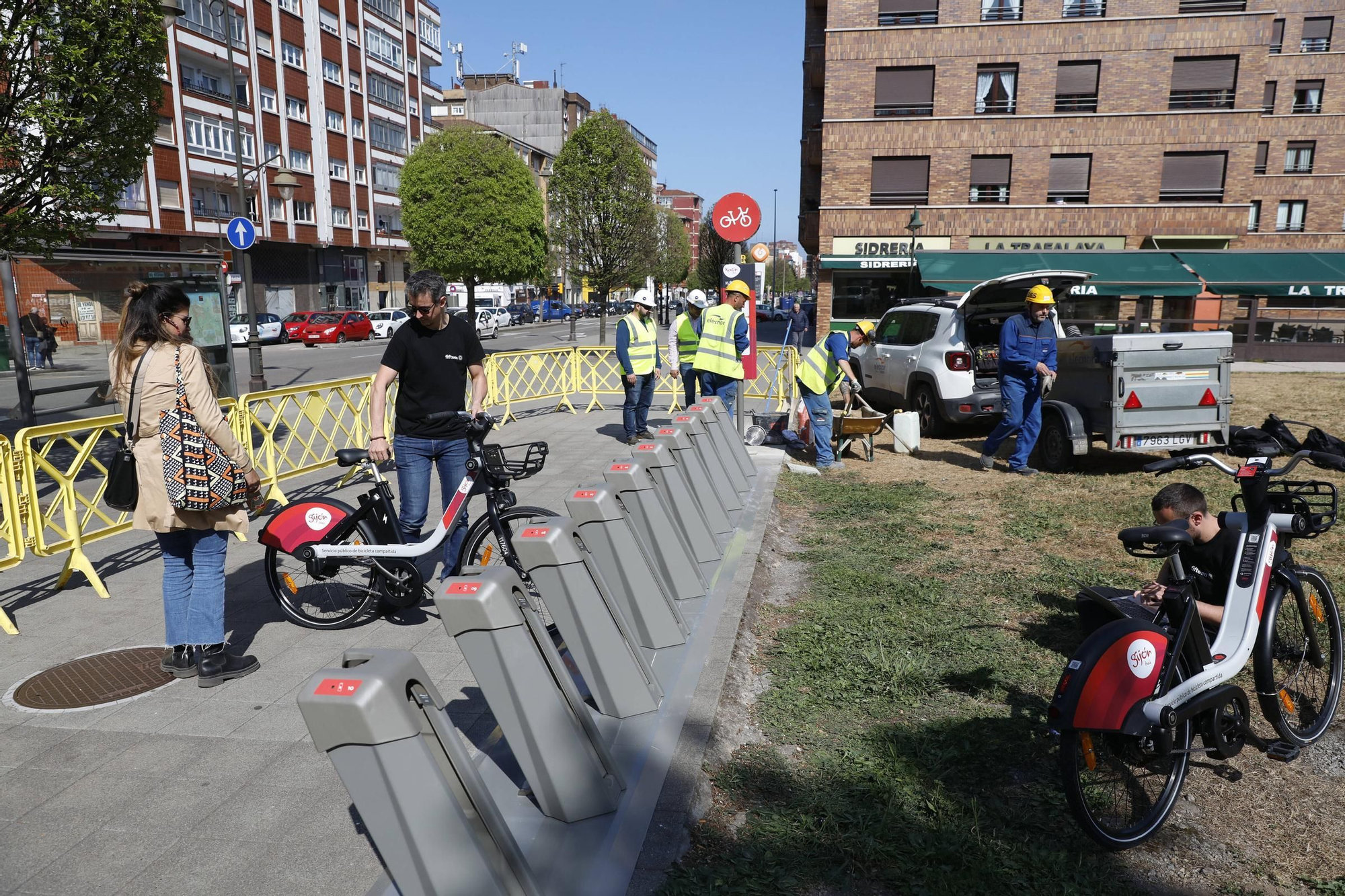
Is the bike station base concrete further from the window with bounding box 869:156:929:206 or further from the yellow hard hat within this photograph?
the window with bounding box 869:156:929:206

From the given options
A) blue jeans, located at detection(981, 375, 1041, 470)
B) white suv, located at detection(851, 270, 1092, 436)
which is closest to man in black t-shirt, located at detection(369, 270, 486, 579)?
blue jeans, located at detection(981, 375, 1041, 470)

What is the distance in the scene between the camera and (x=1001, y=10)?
3050 cm

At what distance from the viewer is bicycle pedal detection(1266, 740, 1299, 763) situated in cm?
352

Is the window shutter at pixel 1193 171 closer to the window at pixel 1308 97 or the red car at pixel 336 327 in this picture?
the window at pixel 1308 97

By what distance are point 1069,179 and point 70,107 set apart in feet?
98.2

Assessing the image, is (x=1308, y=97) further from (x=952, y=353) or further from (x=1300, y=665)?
(x=1300, y=665)

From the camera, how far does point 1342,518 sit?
7133 millimetres

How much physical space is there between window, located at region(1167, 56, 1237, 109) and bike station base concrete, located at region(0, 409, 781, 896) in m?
31.9

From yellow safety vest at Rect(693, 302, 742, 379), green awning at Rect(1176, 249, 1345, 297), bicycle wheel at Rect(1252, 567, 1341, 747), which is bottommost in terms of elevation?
bicycle wheel at Rect(1252, 567, 1341, 747)

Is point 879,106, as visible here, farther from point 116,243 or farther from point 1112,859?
point 1112,859

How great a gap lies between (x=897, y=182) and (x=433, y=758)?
32.3 meters

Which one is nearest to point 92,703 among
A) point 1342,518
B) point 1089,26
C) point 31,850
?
point 31,850

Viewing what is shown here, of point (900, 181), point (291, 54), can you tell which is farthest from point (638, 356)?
point (291, 54)

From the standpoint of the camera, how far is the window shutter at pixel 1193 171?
1191 inches
